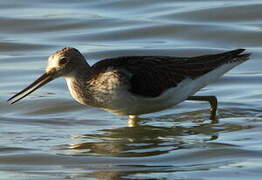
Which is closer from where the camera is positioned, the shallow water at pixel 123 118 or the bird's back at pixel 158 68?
the shallow water at pixel 123 118

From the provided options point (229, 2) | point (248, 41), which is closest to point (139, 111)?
point (248, 41)

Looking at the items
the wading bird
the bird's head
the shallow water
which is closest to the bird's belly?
the wading bird

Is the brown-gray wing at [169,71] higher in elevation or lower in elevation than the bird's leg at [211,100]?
higher

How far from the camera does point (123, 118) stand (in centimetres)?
1357

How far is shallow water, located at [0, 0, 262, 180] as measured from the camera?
420 inches

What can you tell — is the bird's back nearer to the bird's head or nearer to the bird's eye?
the bird's head

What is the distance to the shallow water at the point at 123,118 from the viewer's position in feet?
35.0

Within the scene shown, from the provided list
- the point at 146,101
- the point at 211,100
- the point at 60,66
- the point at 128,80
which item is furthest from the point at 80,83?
the point at 211,100

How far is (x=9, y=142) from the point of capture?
11.8 meters

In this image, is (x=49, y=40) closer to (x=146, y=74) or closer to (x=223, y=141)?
(x=146, y=74)

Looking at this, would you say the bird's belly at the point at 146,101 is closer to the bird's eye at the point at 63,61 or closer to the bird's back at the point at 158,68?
the bird's back at the point at 158,68

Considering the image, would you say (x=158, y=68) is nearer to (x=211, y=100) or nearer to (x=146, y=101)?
(x=146, y=101)

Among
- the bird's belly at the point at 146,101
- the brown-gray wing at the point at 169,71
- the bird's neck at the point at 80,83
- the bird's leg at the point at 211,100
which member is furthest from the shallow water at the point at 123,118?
the brown-gray wing at the point at 169,71

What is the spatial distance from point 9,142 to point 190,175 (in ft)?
8.46
